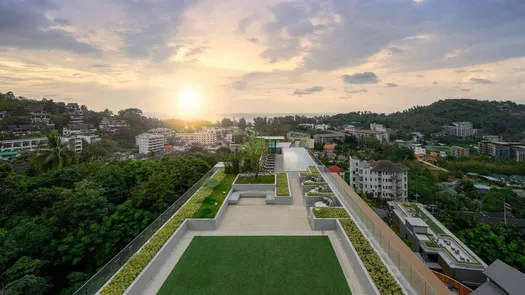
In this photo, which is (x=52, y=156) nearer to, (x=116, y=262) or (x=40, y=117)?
(x=116, y=262)

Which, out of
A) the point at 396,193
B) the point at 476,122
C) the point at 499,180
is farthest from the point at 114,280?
the point at 476,122

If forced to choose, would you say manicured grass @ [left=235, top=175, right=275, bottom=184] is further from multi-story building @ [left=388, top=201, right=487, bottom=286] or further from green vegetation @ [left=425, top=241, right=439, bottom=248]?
green vegetation @ [left=425, top=241, right=439, bottom=248]

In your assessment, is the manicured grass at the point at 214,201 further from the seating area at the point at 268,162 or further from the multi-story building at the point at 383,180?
the multi-story building at the point at 383,180

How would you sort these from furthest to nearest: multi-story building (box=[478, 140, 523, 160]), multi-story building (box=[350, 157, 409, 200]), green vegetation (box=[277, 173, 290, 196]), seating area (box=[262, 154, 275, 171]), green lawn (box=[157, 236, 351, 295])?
multi-story building (box=[478, 140, 523, 160])
multi-story building (box=[350, 157, 409, 200])
seating area (box=[262, 154, 275, 171])
green vegetation (box=[277, 173, 290, 196])
green lawn (box=[157, 236, 351, 295])

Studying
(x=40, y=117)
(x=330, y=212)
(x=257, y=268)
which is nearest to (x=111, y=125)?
(x=40, y=117)

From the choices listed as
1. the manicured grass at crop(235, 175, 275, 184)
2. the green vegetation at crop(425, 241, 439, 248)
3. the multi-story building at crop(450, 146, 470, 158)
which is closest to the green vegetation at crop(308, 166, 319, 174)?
the manicured grass at crop(235, 175, 275, 184)

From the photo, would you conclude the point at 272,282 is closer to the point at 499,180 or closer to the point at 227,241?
the point at 227,241

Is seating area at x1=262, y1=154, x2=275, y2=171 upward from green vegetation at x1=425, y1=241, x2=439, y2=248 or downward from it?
upward
